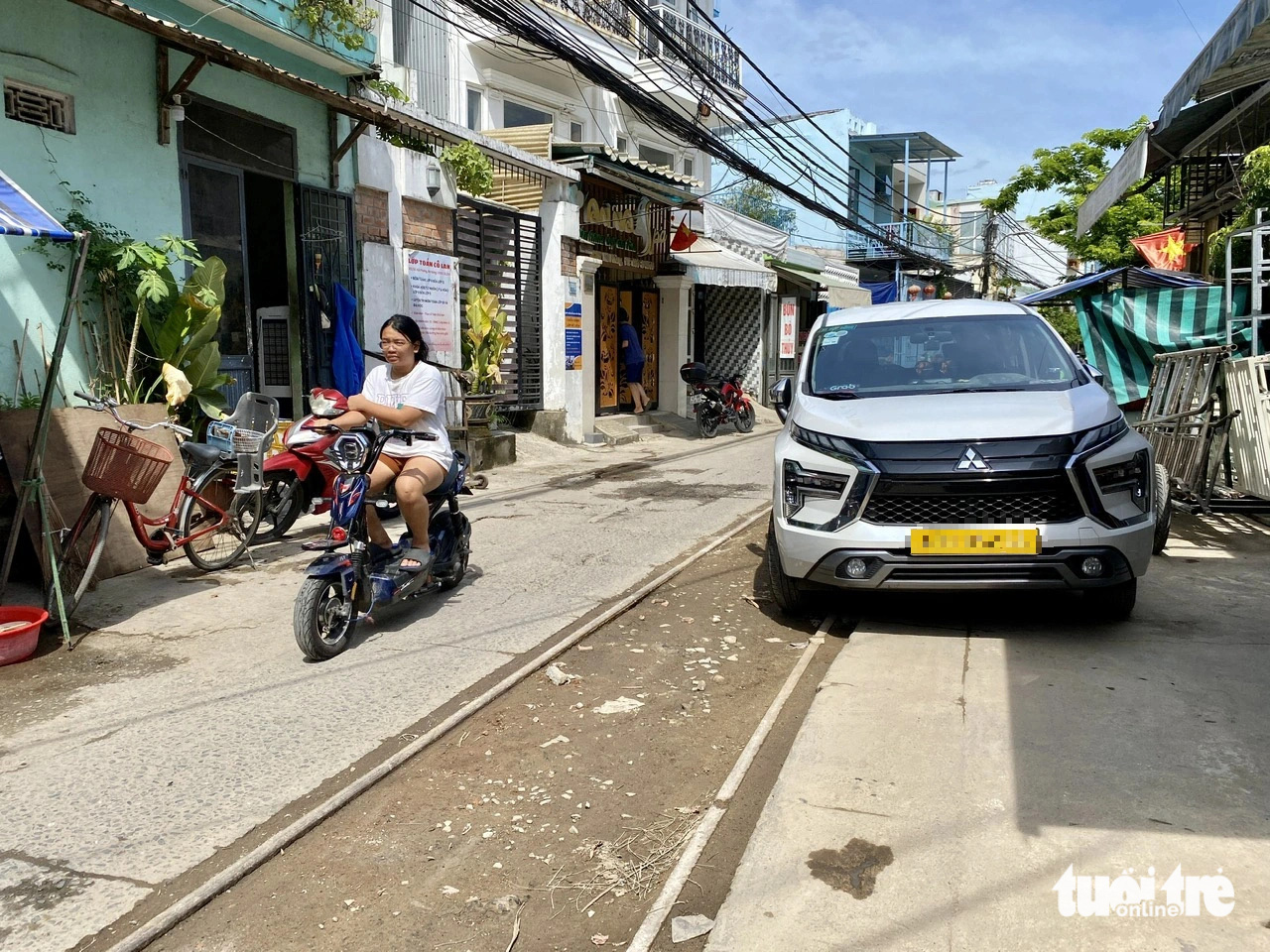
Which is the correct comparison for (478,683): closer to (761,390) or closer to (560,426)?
(560,426)

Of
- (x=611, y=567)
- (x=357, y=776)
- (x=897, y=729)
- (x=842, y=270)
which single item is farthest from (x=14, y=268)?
(x=842, y=270)

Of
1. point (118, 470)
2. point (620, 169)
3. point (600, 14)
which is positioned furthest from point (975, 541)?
point (600, 14)

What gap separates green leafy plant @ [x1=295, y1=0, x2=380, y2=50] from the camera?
932cm

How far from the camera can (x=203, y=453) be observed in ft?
22.2

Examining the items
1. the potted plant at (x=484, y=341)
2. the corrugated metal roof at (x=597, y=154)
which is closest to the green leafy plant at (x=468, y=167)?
the potted plant at (x=484, y=341)

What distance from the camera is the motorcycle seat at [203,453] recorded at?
6742 millimetres

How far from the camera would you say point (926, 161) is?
37.5 m

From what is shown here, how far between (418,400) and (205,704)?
75.5 inches

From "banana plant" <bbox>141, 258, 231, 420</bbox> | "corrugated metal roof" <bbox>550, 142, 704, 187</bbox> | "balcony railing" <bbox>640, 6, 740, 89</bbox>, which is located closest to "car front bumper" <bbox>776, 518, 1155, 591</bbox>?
"banana plant" <bbox>141, 258, 231, 420</bbox>

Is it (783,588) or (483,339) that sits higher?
(483,339)

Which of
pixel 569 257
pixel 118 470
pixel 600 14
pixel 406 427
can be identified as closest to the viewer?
pixel 118 470

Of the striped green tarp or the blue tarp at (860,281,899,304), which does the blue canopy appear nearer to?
the striped green tarp

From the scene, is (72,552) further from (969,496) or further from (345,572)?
(969,496)

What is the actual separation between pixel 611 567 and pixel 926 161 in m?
35.3
